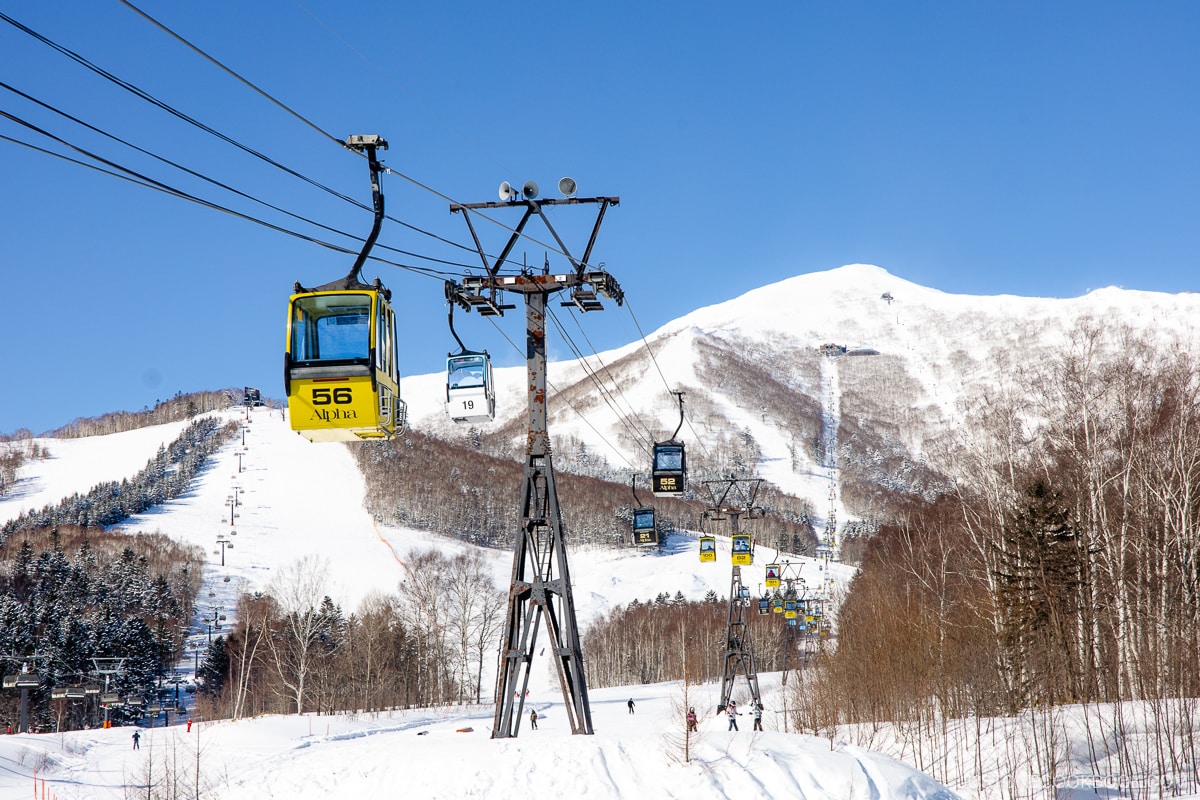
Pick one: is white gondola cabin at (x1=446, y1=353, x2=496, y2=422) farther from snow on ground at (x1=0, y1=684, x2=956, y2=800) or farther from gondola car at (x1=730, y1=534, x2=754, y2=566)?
gondola car at (x1=730, y1=534, x2=754, y2=566)

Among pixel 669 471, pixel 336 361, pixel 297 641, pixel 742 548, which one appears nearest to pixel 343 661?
pixel 297 641

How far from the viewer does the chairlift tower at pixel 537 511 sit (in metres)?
21.8

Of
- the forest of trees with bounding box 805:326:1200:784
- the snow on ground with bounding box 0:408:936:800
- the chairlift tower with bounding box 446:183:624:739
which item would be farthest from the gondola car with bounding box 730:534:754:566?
the chairlift tower with bounding box 446:183:624:739

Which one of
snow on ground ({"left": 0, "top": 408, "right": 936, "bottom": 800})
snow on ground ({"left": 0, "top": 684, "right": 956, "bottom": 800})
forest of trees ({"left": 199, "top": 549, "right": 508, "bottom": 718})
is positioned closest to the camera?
snow on ground ({"left": 0, "top": 684, "right": 956, "bottom": 800})

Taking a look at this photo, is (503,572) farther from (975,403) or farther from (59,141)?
(59,141)

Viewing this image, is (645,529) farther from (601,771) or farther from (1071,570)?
(601,771)

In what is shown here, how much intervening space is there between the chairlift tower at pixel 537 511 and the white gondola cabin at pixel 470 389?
0.99 meters

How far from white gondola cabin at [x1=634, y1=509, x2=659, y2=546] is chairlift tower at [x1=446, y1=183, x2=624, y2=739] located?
19.2 metres

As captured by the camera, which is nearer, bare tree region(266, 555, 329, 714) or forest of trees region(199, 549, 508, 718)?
bare tree region(266, 555, 329, 714)

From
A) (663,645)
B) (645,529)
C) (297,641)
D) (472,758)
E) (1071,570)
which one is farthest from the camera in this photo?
(663,645)

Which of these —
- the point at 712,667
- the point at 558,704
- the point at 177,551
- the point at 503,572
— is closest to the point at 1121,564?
the point at 558,704

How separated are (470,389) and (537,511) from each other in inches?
115

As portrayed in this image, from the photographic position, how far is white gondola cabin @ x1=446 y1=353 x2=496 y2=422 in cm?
2259

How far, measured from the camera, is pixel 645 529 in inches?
1709
